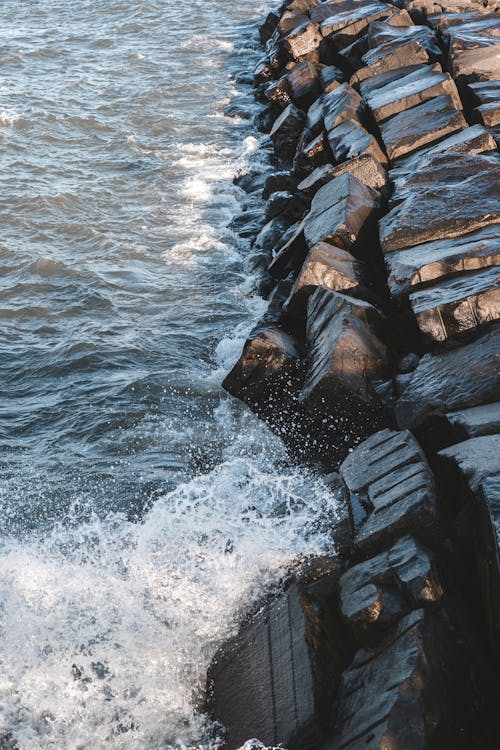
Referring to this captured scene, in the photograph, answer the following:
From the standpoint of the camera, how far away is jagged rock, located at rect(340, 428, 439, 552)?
4.88 meters

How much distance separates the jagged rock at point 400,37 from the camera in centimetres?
1262

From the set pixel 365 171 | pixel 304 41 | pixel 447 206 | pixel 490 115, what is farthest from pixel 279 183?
pixel 304 41

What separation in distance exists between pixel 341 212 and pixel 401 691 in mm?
5494

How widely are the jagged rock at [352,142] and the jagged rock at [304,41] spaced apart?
5.76 metres

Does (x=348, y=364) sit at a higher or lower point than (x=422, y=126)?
lower

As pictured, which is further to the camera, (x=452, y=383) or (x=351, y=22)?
(x=351, y=22)

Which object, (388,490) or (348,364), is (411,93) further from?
(388,490)

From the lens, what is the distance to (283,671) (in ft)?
14.9

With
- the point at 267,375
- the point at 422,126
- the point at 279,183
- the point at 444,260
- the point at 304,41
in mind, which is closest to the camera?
the point at 444,260

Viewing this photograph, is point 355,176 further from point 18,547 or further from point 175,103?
point 175,103

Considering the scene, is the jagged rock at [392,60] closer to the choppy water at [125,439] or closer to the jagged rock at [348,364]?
the choppy water at [125,439]

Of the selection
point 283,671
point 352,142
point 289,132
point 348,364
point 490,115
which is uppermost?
point 490,115

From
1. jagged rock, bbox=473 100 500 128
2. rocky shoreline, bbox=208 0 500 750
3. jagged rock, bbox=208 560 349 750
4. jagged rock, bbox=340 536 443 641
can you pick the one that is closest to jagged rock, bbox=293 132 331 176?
rocky shoreline, bbox=208 0 500 750

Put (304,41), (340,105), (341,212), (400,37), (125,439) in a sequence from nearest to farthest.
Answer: (125,439) < (341,212) < (340,105) < (400,37) < (304,41)
